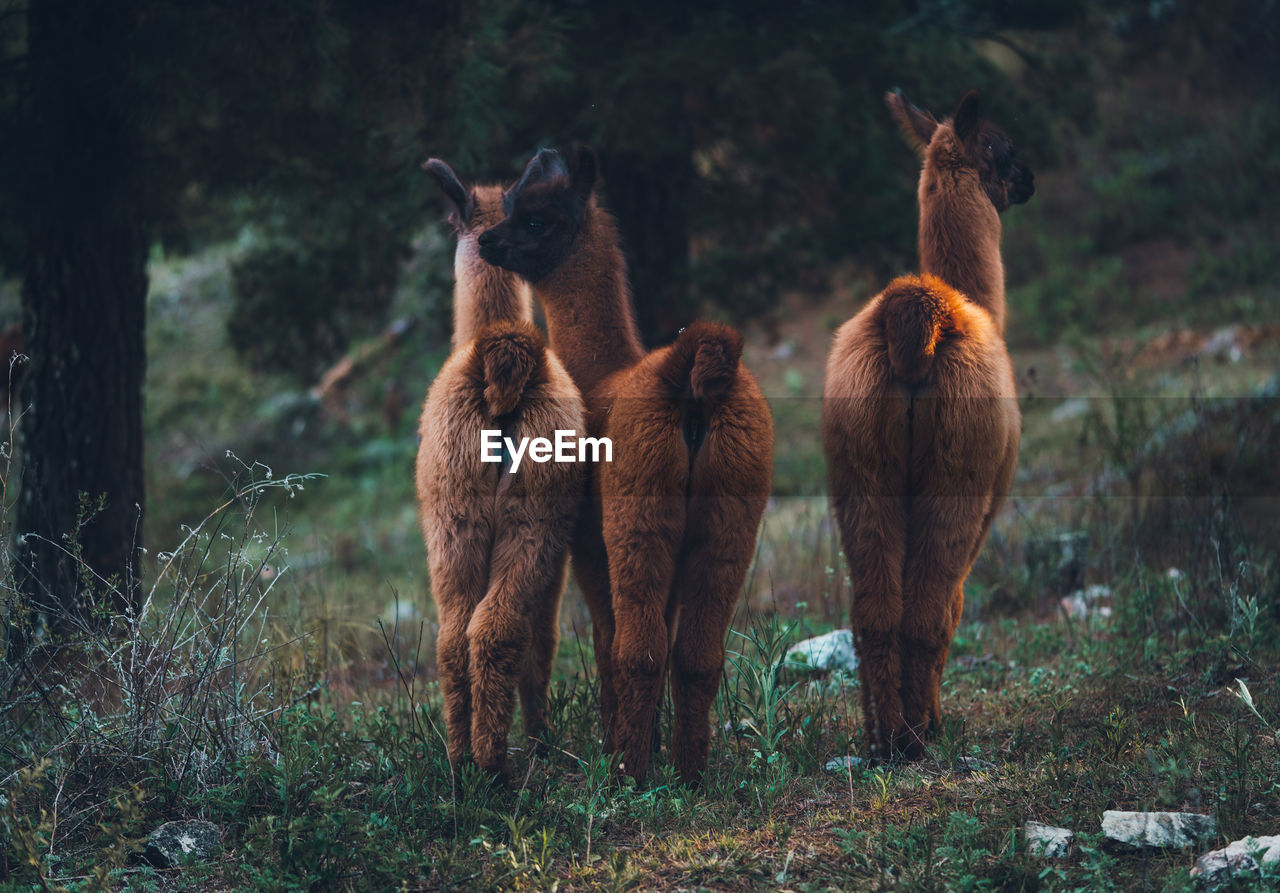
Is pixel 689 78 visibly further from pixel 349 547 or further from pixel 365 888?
pixel 349 547

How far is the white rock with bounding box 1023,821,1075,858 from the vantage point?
327 centimetres

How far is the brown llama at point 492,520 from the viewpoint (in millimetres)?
3777

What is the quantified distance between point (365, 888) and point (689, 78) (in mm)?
5907

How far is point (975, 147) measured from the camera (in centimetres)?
469

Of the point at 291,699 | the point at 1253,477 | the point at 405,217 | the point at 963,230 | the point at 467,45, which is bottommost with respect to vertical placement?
the point at 291,699

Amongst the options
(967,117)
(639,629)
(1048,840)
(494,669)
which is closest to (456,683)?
(494,669)

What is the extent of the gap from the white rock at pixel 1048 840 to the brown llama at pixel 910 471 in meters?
0.81

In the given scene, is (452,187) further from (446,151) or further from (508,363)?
(446,151)

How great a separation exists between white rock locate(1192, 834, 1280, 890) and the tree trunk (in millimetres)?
5467

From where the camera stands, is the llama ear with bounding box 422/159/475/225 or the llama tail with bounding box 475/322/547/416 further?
the llama ear with bounding box 422/159/475/225

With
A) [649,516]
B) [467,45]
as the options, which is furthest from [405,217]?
[649,516]

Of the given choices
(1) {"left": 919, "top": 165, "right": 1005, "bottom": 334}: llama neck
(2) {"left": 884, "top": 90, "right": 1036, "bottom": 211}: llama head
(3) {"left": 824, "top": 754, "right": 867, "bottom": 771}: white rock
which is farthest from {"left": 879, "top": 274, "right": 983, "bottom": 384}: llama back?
(3) {"left": 824, "top": 754, "right": 867, "bottom": 771}: white rock

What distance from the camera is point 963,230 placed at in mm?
4660

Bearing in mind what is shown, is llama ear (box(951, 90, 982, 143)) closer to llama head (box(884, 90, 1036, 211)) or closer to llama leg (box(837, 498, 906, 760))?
llama head (box(884, 90, 1036, 211))
